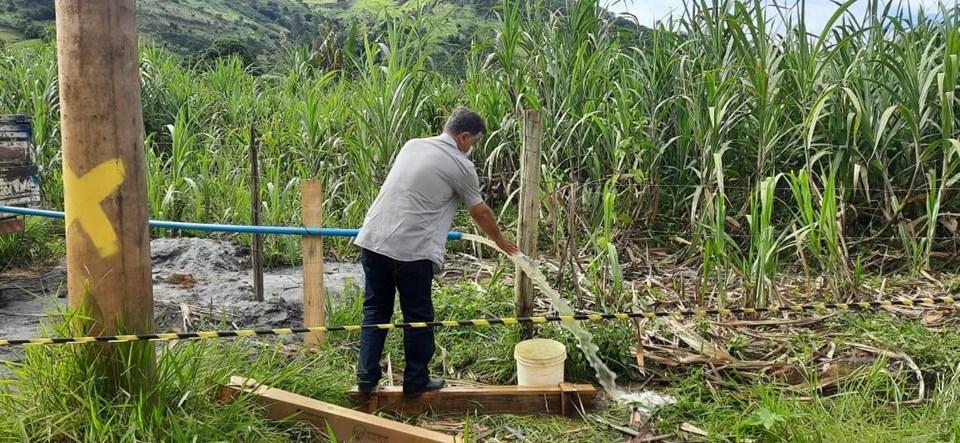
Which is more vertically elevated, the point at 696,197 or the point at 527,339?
the point at 696,197

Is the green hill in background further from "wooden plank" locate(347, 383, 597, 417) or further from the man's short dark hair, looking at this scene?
"wooden plank" locate(347, 383, 597, 417)

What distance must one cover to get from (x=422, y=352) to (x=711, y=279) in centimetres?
216

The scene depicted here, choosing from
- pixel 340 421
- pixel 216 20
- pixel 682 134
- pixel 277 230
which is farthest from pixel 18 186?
pixel 216 20

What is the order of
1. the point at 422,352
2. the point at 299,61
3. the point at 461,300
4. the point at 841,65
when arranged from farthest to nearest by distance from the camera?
the point at 299,61 < the point at 841,65 < the point at 461,300 < the point at 422,352

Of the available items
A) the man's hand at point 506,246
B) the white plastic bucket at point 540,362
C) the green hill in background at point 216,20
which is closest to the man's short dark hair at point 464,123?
the man's hand at point 506,246

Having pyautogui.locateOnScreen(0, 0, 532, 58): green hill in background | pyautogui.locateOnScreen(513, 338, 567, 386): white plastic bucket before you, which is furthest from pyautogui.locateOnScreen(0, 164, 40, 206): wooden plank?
pyautogui.locateOnScreen(0, 0, 532, 58): green hill in background

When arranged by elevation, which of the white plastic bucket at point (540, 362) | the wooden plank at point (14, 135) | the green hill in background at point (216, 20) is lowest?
the white plastic bucket at point (540, 362)

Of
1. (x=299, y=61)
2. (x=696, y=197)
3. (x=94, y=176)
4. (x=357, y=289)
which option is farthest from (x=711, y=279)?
(x=299, y=61)

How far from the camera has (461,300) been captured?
4.35m

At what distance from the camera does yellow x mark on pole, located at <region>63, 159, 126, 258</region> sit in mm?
2439

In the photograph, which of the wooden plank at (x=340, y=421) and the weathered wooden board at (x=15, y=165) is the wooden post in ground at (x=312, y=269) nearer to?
the wooden plank at (x=340, y=421)

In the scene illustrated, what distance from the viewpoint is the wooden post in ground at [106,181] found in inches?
93.7

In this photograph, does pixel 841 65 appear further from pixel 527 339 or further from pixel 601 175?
pixel 527 339

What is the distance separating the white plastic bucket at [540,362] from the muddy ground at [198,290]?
1362mm
